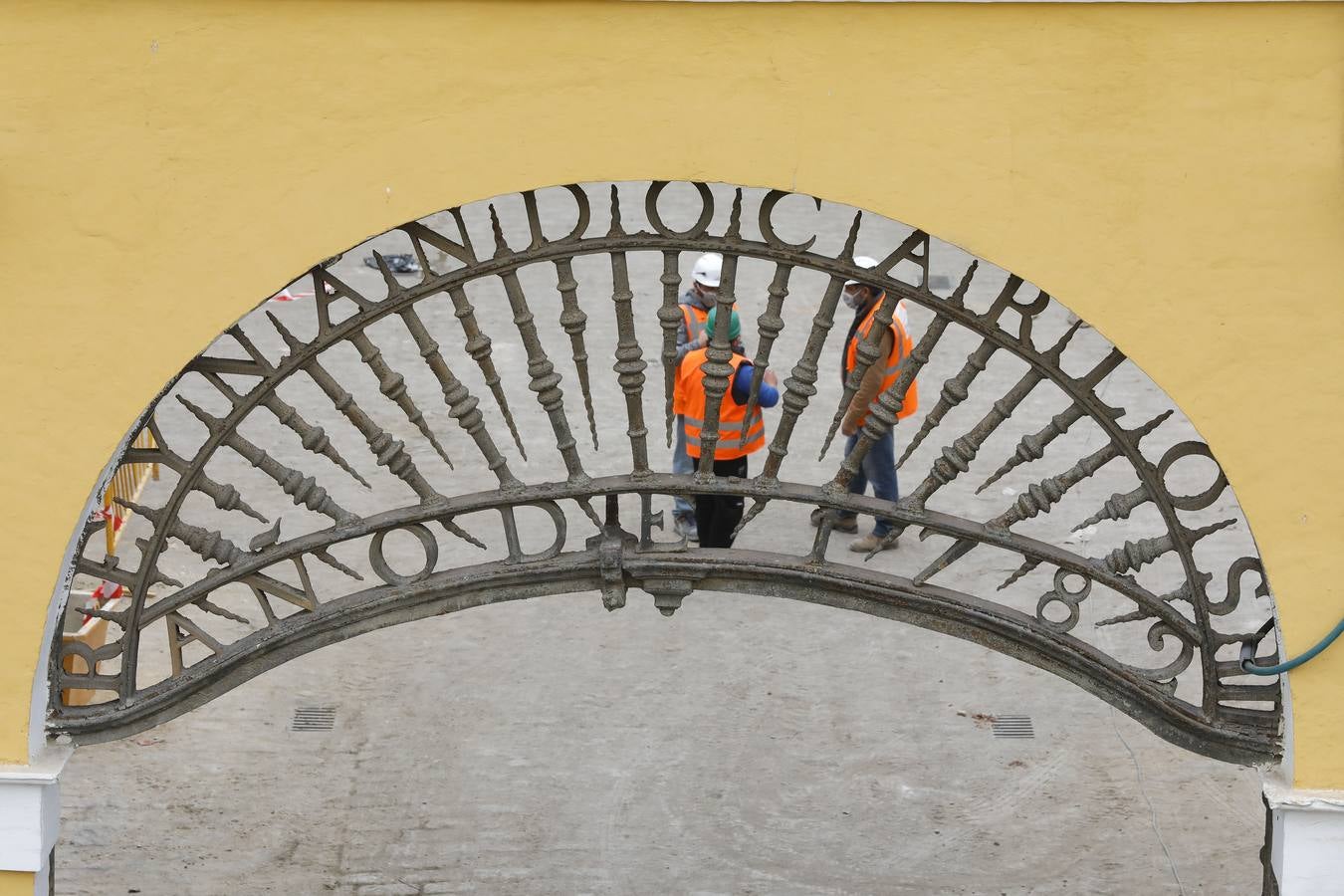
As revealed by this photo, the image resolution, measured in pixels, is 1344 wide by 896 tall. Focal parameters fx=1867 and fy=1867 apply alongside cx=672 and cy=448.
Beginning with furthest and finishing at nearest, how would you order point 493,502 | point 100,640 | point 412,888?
point 100,640, point 412,888, point 493,502

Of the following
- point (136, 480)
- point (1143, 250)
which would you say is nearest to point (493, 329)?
point (136, 480)

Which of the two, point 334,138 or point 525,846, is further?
point 525,846

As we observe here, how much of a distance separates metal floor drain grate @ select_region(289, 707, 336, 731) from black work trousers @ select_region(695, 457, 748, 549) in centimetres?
191

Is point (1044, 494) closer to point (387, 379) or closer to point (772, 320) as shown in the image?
point (772, 320)

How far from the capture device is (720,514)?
912 cm

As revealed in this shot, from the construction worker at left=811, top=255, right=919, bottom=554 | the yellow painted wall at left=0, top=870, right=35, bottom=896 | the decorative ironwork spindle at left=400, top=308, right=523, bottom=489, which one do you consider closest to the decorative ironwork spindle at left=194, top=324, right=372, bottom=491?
the decorative ironwork spindle at left=400, top=308, right=523, bottom=489

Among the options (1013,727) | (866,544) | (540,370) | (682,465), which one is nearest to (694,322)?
(682,465)

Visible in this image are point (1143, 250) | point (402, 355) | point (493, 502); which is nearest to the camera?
point (1143, 250)

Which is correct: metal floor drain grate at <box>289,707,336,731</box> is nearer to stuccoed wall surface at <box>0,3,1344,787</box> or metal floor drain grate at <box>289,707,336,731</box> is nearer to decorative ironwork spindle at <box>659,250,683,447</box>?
stuccoed wall surface at <box>0,3,1344,787</box>

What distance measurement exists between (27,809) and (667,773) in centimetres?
331

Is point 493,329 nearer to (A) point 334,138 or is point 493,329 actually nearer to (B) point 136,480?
(B) point 136,480

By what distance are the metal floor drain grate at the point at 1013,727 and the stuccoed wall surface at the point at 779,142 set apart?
11.7 feet

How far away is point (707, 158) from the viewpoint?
4.97m

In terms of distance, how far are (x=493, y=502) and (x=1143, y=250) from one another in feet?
6.58
